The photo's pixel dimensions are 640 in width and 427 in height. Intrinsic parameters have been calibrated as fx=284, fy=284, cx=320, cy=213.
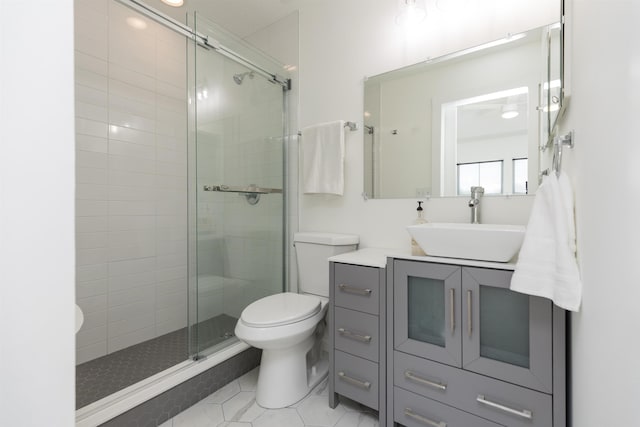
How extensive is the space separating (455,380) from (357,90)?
5.62ft

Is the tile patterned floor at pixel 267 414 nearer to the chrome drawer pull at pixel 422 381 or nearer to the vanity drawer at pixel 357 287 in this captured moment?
the chrome drawer pull at pixel 422 381

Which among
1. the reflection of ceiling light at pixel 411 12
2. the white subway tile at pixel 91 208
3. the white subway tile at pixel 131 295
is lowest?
the white subway tile at pixel 131 295

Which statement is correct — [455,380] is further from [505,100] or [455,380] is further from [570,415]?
[505,100]

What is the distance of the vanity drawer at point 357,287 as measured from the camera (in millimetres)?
1363

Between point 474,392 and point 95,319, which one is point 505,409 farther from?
point 95,319

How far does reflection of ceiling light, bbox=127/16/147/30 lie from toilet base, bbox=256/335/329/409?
242 cm

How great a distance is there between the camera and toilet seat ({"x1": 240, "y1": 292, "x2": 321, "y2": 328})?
143 centimetres

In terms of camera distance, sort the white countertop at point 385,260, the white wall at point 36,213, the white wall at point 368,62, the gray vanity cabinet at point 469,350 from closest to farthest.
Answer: the white wall at point 36,213 < the gray vanity cabinet at point 469,350 < the white countertop at point 385,260 < the white wall at point 368,62

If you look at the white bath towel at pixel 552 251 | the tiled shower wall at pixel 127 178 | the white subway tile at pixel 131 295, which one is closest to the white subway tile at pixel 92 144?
the tiled shower wall at pixel 127 178

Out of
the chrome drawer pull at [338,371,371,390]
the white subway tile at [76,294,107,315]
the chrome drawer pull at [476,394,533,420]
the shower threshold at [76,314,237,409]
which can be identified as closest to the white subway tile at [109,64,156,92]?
the white subway tile at [76,294,107,315]

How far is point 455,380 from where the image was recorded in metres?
1.17

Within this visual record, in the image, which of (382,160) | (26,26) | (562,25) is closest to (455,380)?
(382,160)

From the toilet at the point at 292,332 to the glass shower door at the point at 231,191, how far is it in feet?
1.22

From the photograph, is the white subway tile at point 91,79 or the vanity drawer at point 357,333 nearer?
the vanity drawer at point 357,333
